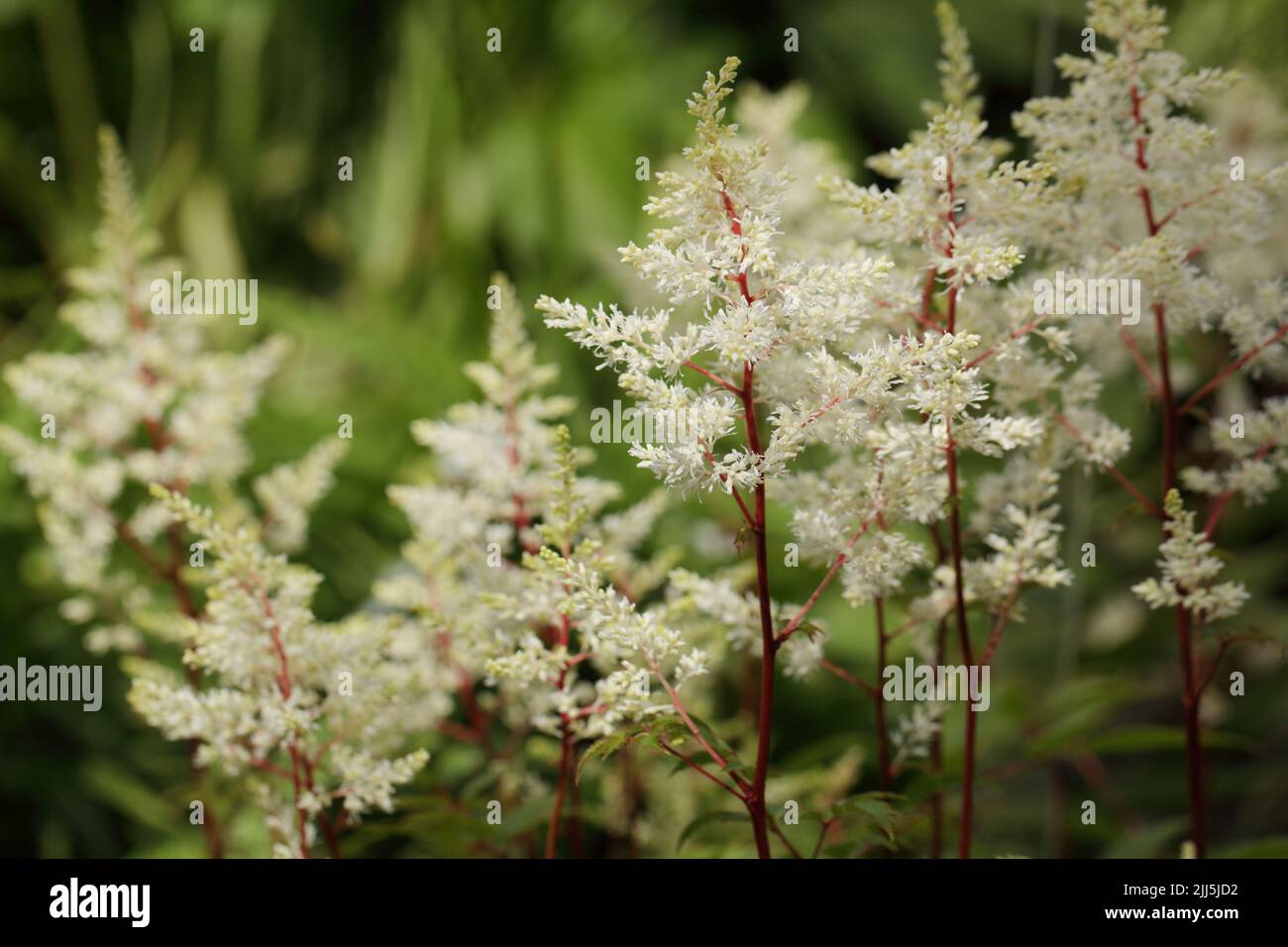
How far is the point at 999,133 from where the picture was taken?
143 centimetres

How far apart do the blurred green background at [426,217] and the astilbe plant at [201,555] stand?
40 centimetres

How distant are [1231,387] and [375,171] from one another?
147cm

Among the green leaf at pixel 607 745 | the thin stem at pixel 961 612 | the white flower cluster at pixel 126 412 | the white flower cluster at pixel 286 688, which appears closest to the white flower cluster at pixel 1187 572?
the thin stem at pixel 961 612

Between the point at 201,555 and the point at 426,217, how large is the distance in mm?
1144

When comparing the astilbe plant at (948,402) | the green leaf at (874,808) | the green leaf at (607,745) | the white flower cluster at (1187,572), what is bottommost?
the green leaf at (874,808)

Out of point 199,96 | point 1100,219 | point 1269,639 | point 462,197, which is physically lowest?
point 1269,639

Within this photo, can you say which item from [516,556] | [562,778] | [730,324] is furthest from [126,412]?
[730,324]

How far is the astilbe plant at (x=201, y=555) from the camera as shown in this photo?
2.31 feet

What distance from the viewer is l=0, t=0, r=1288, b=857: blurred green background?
141 centimetres

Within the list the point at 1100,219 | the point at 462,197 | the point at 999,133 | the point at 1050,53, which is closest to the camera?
the point at 1100,219

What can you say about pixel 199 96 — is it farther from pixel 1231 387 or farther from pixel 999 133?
pixel 1231 387

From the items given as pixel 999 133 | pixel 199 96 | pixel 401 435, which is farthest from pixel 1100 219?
pixel 199 96

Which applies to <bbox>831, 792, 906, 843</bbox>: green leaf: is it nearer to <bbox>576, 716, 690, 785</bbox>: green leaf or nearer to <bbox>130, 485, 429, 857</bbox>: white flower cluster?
<bbox>576, 716, 690, 785</bbox>: green leaf

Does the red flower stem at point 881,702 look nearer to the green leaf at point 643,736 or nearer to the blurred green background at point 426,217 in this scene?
the green leaf at point 643,736
